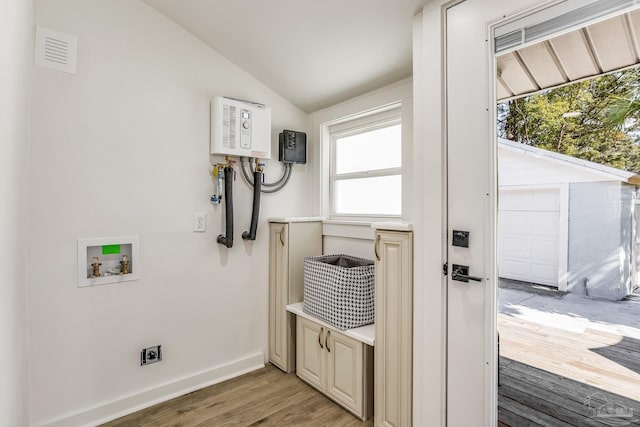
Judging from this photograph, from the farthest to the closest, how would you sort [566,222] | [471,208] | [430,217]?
[430,217] → [471,208] → [566,222]

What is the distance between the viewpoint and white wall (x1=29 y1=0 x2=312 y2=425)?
70.8 inches

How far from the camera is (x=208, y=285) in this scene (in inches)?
93.1

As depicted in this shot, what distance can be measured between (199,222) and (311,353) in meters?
1.21

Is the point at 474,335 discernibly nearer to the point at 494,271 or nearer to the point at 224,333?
the point at 494,271

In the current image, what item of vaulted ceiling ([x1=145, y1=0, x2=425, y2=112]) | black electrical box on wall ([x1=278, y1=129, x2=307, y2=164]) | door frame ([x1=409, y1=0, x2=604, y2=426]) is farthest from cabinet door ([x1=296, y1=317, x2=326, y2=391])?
vaulted ceiling ([x1=145, y1=0, x2=425, y2=112])

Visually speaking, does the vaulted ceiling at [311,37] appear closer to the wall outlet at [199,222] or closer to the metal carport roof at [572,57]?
the metal carport roof at [572,57]

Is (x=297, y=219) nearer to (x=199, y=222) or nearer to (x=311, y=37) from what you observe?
(x=199, y=222)

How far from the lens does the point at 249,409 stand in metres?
2.08

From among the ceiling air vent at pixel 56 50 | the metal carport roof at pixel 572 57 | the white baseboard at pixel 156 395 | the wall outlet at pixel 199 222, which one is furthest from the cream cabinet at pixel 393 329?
the ceiling air vent at pixel 56 50

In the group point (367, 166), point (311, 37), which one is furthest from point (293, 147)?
point (311, 37)

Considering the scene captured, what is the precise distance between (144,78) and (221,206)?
95 centimetres

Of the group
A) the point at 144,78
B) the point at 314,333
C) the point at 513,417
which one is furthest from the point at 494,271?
the point at 144,78

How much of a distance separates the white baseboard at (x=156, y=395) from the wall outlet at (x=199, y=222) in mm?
1014

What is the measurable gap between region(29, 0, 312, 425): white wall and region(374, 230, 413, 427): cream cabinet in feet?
3.71
